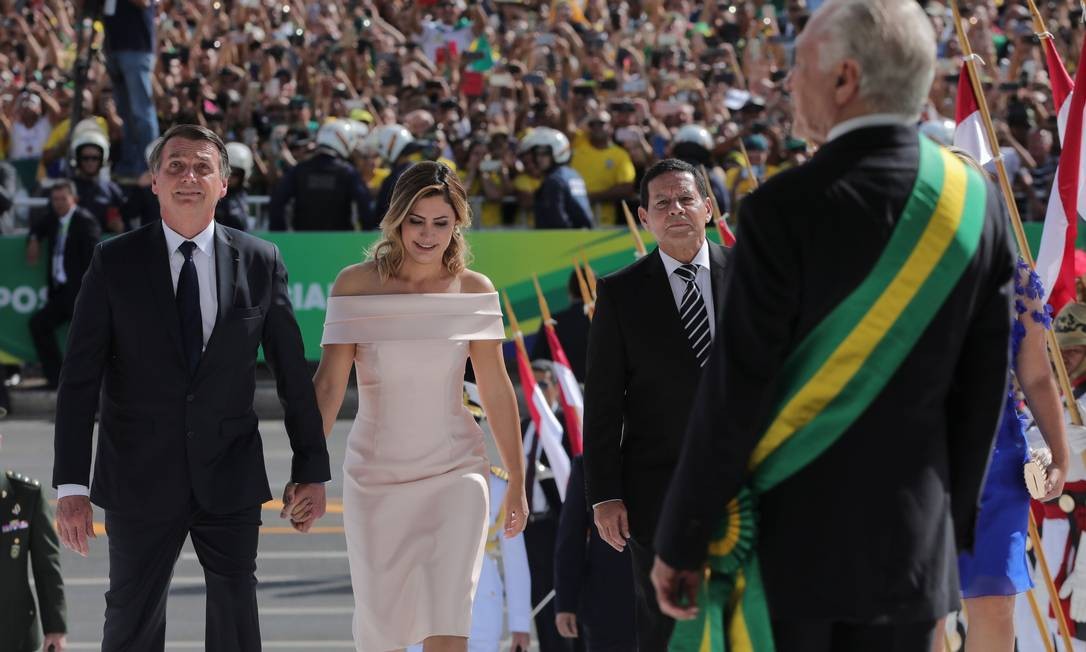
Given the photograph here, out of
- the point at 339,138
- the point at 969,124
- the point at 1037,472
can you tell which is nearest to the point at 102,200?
the point at 339,138

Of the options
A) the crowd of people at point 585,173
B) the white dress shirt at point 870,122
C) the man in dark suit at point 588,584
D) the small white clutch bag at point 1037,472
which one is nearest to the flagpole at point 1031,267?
the crowd of people at point 585,173

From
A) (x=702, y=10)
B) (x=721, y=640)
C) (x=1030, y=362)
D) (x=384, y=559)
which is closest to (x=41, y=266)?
(x=702, y=10)

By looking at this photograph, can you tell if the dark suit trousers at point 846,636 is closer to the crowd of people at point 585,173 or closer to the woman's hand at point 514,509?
the crowd of people at point 585,173

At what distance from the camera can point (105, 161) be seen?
1803cm

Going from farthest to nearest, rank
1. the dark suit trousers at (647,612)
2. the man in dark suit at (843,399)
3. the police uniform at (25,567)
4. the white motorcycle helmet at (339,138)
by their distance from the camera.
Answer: the white motorcycle helmet at (339,138) → the police uniform at (25,567) → the dark suit trousers at (647,612) → the man in dark suit at (843,399)

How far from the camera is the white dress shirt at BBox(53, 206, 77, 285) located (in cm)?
1680

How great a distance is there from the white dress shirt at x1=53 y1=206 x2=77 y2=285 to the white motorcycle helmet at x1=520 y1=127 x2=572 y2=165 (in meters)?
4.24

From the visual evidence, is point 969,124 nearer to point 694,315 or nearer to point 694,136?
point 694,315

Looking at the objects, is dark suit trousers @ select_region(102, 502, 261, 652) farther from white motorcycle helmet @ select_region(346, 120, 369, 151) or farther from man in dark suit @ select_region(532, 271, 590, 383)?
white motorcycle helmet @ select_region(346, 120, 369, 151)

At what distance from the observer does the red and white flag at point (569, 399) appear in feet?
28.3

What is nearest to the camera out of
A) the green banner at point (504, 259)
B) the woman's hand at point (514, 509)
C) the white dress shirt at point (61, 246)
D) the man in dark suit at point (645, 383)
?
the man in dark suit at point (645, 383)

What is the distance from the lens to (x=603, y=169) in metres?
17.3

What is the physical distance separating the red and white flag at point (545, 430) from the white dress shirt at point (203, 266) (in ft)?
8.81

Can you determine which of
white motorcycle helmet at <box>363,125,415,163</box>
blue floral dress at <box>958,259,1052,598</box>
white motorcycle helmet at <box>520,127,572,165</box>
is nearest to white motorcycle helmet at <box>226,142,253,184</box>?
white motorcycle helmet at <box>363,125,415,163</box>
